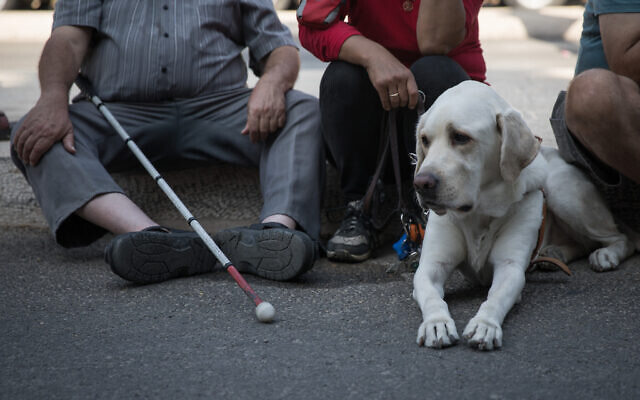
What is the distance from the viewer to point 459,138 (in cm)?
242

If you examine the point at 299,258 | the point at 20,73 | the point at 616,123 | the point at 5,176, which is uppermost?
the point at 616,123

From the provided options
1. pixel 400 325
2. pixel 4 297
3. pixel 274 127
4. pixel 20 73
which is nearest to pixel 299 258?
pixel 400 325

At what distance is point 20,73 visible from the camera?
23.5ft

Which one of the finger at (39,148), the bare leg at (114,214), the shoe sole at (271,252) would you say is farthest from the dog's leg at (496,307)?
the finger at (39,148)

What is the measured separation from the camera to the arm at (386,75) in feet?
9.66

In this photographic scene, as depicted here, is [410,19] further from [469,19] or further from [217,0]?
[217,0]

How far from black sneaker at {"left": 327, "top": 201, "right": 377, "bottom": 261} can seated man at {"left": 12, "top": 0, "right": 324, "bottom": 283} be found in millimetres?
106

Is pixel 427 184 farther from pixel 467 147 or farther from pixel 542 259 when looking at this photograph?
pixel 542 259

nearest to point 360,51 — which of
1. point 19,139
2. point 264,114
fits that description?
point 264,114

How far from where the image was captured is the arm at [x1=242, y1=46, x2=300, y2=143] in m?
3.30

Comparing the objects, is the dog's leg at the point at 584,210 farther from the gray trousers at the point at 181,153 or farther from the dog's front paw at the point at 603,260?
the gray trousers at the point at 181,153

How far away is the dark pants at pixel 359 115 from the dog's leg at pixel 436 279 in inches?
23.7

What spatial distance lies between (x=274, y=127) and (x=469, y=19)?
93 cm

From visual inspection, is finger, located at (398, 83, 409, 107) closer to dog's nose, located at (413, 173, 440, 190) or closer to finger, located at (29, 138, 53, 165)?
dog's nose, located at (413, 173, 440, 190)
